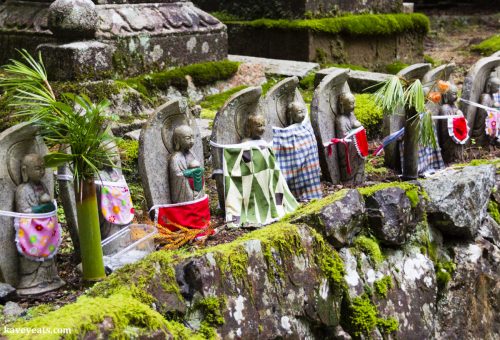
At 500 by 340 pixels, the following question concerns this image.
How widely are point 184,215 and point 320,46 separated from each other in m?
5.43

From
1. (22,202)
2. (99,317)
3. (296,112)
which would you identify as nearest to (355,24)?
(296,112)

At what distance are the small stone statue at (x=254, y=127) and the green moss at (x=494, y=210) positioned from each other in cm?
225

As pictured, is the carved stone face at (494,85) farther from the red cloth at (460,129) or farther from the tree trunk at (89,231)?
the tree trunk at (89,231)

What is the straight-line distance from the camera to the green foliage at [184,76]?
7285 millimetres

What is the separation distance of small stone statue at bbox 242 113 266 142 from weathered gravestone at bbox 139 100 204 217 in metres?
0.51

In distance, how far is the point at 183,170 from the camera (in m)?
5.18

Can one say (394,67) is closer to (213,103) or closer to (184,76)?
(213,103)

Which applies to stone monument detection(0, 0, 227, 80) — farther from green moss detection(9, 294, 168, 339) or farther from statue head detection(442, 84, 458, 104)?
green moss detection(9, 294, 168, 339)

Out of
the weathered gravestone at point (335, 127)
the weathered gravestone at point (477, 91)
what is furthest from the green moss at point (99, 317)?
the weathered gravestone at point (477, 91)

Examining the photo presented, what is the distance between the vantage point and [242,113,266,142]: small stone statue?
5.56 m

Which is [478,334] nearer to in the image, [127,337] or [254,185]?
[254,185]

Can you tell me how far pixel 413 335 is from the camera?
5.45 meters

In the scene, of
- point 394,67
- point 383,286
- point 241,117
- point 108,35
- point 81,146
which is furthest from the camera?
point 394,67

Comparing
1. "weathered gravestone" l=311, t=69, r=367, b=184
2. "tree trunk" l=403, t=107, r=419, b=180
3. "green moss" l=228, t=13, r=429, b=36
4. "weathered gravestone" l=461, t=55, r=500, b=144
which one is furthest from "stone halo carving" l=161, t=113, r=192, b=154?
"green moss" l=228, t=13, r=429, b=36
